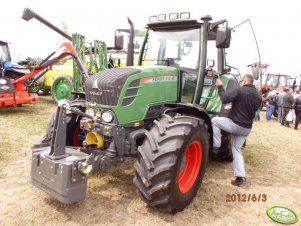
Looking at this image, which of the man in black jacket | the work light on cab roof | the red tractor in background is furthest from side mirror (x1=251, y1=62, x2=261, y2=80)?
the red tractor in background

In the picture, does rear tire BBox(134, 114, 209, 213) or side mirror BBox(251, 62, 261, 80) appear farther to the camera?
side mirror BBox(251, 62, 261, 80)

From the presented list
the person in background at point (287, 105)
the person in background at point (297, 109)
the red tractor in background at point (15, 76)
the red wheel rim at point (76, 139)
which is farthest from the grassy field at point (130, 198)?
the person in background at point (287, 105)

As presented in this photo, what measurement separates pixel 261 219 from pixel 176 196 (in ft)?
3.83

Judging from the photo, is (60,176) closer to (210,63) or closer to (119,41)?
(119,41)

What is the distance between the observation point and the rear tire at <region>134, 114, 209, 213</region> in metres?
3.38

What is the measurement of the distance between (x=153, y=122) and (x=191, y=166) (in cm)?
82

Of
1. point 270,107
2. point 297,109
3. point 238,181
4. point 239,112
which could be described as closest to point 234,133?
point 239,112

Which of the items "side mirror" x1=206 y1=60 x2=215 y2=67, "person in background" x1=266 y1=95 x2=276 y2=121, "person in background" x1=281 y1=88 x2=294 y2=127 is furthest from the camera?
"person in background" x1=266 y1=95 x2=276 y2=121
